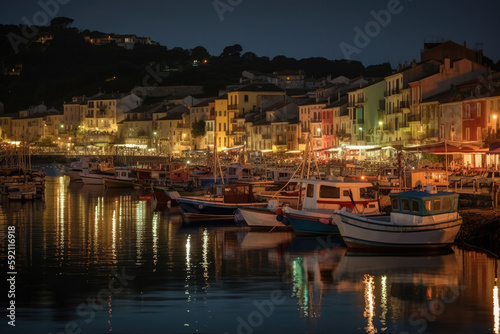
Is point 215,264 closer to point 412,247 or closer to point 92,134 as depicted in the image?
point 412,247

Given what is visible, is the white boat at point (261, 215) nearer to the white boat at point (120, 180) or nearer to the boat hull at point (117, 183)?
the white boat at point (120, 180)

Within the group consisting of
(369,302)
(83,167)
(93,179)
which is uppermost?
(83,167)

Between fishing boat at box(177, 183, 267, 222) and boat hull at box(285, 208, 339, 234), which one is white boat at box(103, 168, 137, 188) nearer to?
fishing boat at box(177, 183, 267, 222)

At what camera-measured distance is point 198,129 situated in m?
140

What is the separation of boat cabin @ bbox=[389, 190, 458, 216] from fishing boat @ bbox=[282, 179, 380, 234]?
18.2ft

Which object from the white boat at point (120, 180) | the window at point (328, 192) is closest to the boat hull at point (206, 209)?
the window at point (328, 192)

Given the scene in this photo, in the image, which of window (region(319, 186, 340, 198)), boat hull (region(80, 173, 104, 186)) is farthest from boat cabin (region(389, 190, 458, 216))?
boat hull (region(80, 173, 104, 186))

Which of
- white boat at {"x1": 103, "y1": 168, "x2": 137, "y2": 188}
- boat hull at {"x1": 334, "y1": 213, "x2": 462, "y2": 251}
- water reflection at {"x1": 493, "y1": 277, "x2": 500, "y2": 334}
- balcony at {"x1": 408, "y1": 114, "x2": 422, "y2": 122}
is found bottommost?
water reflection at {"x1": 493, "y1": 277, "x2": 500, "y2": 334}

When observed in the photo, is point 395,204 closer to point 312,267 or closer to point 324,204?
point 312,267

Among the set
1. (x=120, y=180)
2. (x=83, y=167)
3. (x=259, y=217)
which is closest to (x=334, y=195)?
(x=259, y=217)

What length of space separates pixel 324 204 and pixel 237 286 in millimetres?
12147

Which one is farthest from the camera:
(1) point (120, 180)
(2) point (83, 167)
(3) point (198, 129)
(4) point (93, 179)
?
(3) point (198, 129)

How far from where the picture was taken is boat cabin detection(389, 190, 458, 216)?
33500 mm

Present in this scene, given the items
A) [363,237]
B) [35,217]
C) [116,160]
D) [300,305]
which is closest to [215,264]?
[363,237]
